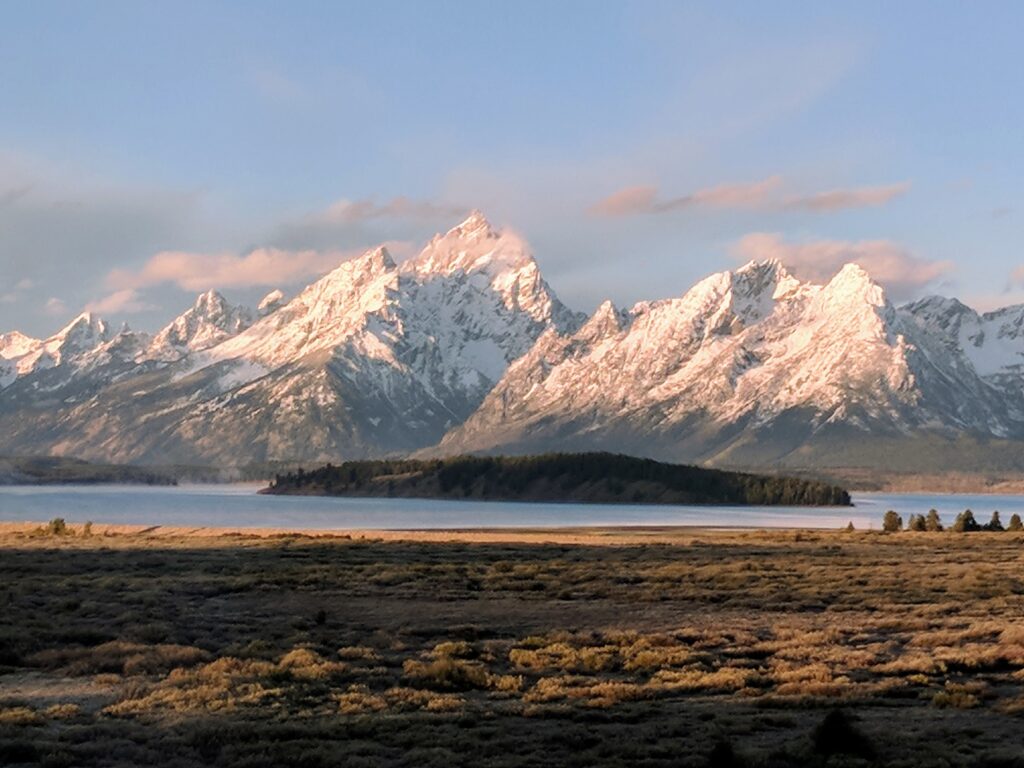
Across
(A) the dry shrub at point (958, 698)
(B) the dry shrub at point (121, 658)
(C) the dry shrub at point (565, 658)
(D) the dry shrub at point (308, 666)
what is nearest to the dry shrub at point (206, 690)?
(D) the dry shrub at point (308, 666)

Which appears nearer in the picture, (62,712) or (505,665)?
(62,712)

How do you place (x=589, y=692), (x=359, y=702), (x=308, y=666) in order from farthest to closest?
(x=308, y=666), (x=589, y=692), (x=359, y=702)

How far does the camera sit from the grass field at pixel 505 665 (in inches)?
1051

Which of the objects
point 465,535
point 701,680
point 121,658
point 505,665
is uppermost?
point 465,535

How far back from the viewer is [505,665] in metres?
39.3

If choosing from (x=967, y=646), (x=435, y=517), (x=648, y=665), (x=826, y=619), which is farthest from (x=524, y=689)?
(x=435, y=517)

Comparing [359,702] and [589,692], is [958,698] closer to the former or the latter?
[589,692]

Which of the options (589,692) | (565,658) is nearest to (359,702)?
(589,692)

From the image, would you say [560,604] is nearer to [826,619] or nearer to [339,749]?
[826,619]

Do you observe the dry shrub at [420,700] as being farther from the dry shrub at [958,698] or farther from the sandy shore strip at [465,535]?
the sandy shore strip at [465,535]

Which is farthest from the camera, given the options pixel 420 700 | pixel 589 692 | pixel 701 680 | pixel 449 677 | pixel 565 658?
pixel 565 658

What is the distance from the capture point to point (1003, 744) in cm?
2739

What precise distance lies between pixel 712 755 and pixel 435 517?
176m

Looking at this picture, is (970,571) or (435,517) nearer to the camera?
(970,571)
